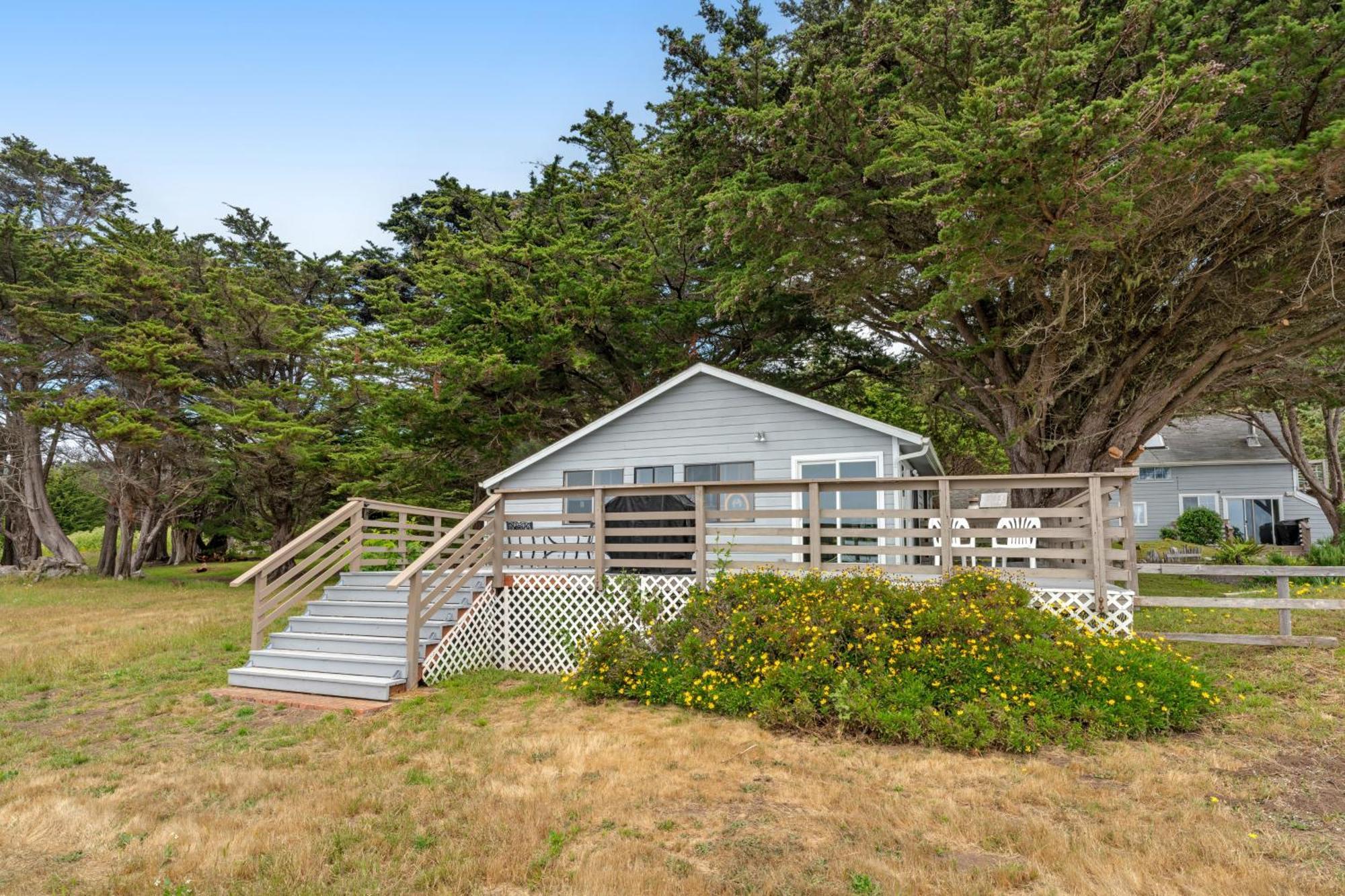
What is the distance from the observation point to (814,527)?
22.1 ft

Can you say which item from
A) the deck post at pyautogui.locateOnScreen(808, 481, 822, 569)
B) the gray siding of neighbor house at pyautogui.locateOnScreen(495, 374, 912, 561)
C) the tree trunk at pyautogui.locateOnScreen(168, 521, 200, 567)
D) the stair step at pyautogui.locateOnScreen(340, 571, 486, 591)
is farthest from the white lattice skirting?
the tree trunk at pyautogui.locateOnScreen(168, 521, 200, 567)

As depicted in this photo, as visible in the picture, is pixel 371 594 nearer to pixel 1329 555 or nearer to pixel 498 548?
pixel 498 548

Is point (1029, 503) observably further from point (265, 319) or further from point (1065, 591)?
point (265, 319)

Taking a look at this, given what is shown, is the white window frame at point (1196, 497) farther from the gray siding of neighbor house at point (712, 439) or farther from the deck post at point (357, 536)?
the deck post at point (357, 536)

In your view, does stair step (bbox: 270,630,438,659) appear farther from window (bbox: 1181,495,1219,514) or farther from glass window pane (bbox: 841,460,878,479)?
window (bbox: 1181,495,1219,514)

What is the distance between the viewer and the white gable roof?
9453 mm

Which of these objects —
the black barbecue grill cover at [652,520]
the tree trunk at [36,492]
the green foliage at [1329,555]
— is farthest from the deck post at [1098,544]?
the tree trunk at [36,492]

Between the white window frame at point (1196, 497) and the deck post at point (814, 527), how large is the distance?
24.0 m

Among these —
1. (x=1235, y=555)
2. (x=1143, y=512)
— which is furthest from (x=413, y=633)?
(x=1143, y=512)

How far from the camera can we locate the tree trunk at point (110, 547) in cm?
2214

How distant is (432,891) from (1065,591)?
5.69 meters

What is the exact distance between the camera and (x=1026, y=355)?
1224 centimetres

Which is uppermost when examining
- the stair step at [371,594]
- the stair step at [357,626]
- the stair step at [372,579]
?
the stair step at [372,579]

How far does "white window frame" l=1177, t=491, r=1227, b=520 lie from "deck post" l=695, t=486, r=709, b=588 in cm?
2460
